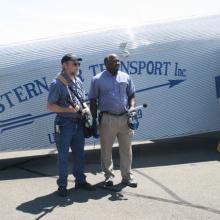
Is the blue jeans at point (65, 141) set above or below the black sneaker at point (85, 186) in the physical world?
above

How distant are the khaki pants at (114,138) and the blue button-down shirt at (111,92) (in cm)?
13

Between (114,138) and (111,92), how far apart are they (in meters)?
0.66

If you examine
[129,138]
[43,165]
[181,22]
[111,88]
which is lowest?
[43,165]

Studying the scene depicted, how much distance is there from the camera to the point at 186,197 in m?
6.21

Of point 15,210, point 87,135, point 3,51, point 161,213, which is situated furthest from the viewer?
point 3,51

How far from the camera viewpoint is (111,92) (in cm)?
663

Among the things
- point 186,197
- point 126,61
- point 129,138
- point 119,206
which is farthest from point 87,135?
point 126,61

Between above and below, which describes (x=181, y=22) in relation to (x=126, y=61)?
above

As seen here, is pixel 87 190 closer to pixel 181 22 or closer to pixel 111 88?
pixel 111 88

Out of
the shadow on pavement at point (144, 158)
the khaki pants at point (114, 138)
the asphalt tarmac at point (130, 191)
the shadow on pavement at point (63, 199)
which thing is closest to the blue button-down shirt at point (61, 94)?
the khaki pants at point (114, 138)

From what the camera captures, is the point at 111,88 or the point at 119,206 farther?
the point at 111,88

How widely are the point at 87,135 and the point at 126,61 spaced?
227 centimetres

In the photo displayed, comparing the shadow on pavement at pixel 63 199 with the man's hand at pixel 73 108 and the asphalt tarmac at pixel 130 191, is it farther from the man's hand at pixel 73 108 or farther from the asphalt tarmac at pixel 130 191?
the man's hand at pixel 73 108

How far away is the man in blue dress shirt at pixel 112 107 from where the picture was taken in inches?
261
